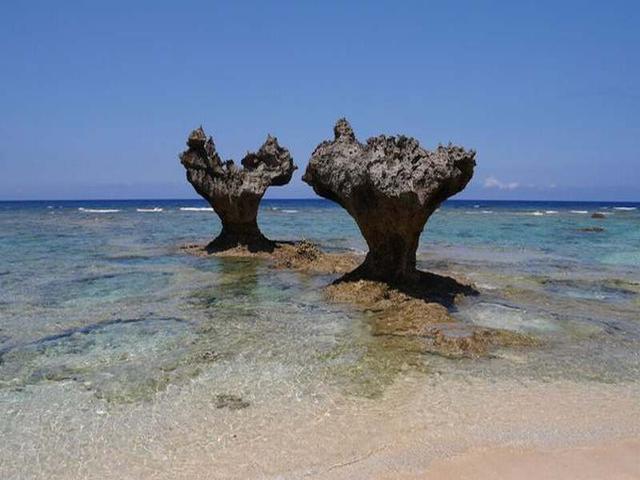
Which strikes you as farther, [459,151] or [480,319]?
[459,151]

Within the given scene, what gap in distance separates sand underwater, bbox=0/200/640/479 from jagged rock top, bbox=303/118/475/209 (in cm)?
251

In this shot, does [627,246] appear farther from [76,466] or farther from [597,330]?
[76,466]

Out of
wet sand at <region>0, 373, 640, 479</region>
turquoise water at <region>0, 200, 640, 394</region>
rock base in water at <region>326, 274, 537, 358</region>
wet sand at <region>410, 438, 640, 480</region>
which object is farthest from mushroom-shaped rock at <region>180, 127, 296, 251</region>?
→ wet sand at <region>410, 438, 640, 480</region>

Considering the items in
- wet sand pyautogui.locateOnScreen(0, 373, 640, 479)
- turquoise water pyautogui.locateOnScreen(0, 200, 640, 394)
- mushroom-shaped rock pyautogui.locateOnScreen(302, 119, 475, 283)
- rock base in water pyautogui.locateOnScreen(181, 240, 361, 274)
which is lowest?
wet sand pyautogui.locateOnScreen(0, 373, 640, 479)

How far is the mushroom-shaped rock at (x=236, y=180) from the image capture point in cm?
2089

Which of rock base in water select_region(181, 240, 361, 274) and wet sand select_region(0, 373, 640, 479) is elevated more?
rock base in water select_region(181, 240, 361, 274)

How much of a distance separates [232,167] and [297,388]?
15061 millimetres

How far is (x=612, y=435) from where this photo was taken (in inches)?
228

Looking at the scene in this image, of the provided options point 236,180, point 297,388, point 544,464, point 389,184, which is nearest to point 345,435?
point 297,388

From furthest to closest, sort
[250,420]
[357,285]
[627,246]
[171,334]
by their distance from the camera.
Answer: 1. [627,246]
2. [357,285]
3. [171,334]
4. [250,420]

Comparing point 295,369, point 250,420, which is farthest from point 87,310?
point 250,420

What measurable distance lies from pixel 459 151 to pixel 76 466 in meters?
9.25

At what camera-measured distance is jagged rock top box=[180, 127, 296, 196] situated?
21.0 m

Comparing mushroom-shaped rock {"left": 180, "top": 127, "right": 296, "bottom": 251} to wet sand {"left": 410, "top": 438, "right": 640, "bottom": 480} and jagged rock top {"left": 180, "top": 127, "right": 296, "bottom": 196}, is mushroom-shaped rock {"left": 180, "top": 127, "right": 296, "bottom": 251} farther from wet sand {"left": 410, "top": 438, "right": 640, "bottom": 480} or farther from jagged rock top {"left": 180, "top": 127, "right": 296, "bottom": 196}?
wet sand {"left": 410, "top": 438, "right": 640, "bottom": 480}
